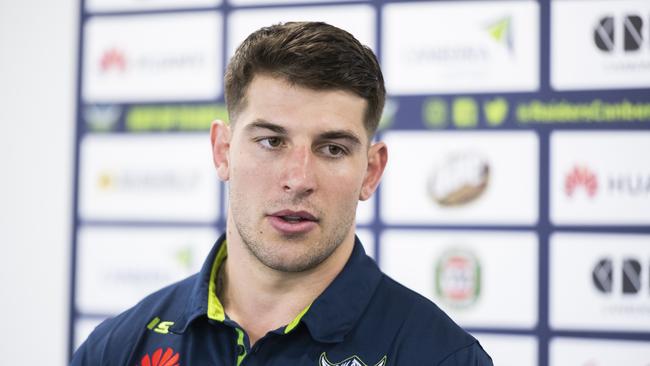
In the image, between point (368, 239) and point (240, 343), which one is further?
point (368, 239)

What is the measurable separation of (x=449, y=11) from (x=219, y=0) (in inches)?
29.3

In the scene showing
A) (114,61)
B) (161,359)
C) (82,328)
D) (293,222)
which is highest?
(114,61)

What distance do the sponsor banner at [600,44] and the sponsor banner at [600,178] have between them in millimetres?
157

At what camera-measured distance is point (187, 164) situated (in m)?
2.64

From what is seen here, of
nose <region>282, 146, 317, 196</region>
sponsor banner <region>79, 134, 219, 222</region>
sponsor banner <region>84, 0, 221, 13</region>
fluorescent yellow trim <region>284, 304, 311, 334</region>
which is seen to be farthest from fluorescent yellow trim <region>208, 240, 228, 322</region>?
sponsor banner <region>84, 0, 221, 13</region>

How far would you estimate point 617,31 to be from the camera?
2.33 m

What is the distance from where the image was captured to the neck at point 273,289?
130 centimetres

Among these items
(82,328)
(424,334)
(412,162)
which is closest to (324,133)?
(424,334)

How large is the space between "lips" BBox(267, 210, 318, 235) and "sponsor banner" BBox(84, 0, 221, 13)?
1.56 m

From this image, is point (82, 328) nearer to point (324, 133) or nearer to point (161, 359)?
point (161, 359)

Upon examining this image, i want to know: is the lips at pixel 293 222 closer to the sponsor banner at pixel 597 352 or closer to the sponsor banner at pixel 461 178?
the sponsor banner at pixel 461 178

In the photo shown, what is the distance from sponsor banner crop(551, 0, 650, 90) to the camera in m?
2.31

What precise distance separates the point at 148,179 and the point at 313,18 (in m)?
0.76

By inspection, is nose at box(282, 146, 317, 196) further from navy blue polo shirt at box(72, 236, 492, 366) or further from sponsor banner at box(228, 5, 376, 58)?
sponsor banner at box(228, 5, 376, 58)
